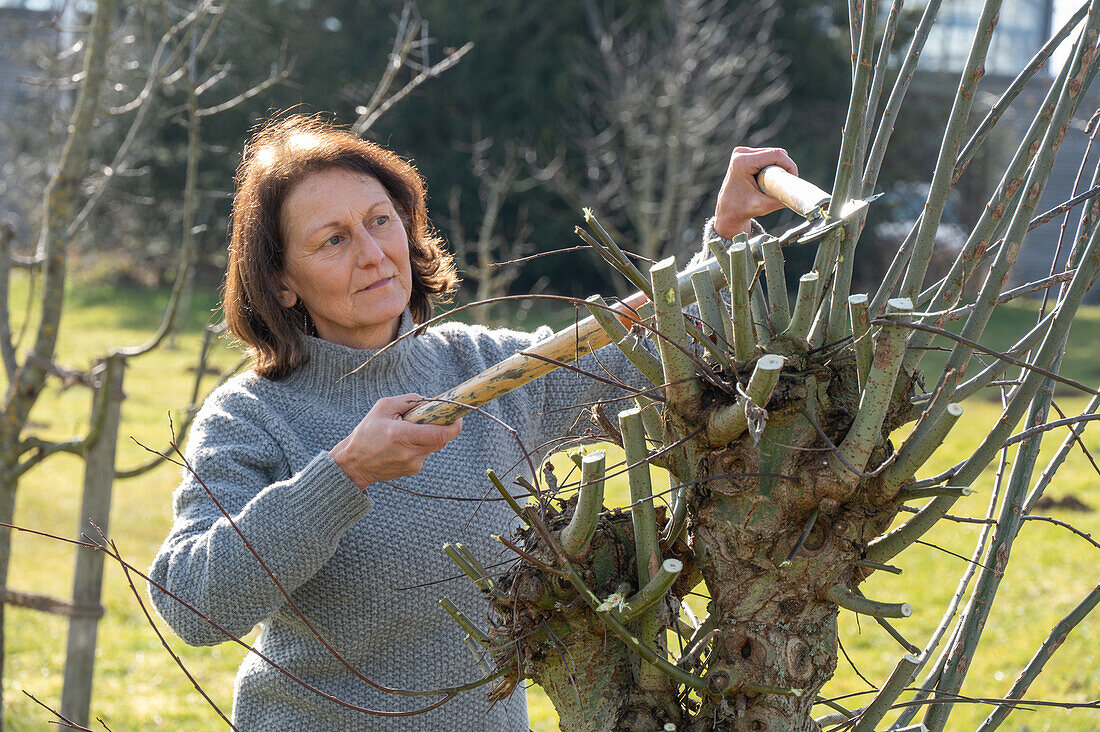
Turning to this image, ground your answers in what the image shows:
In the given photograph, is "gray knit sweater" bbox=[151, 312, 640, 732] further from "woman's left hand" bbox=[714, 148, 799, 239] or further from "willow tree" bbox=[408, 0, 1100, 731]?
"willow tree" bbox=[408, 0, 1100, 731]

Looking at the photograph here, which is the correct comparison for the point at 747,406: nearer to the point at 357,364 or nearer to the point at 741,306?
the point at 741,306

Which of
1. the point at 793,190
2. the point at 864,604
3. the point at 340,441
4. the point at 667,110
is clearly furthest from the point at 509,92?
the point at 864,604

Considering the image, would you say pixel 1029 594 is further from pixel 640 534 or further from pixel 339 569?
pixel 640 534

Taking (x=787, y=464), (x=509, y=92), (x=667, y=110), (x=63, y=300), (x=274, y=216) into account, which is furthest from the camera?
(x=509, y=92)

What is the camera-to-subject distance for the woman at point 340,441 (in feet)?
6.34

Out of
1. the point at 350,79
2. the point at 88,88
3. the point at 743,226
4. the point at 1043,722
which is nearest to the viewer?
the point at 743,226

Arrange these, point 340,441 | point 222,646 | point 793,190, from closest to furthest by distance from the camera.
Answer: point 793,190, point 340,441, point 222,646

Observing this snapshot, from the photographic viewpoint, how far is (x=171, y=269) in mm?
19047

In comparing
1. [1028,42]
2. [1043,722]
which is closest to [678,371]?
[1043,722]

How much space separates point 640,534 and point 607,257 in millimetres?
308

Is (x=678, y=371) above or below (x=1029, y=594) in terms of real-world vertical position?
below

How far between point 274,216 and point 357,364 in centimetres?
35

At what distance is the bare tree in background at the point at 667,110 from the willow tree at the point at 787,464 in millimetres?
9212

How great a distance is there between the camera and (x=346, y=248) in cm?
200
